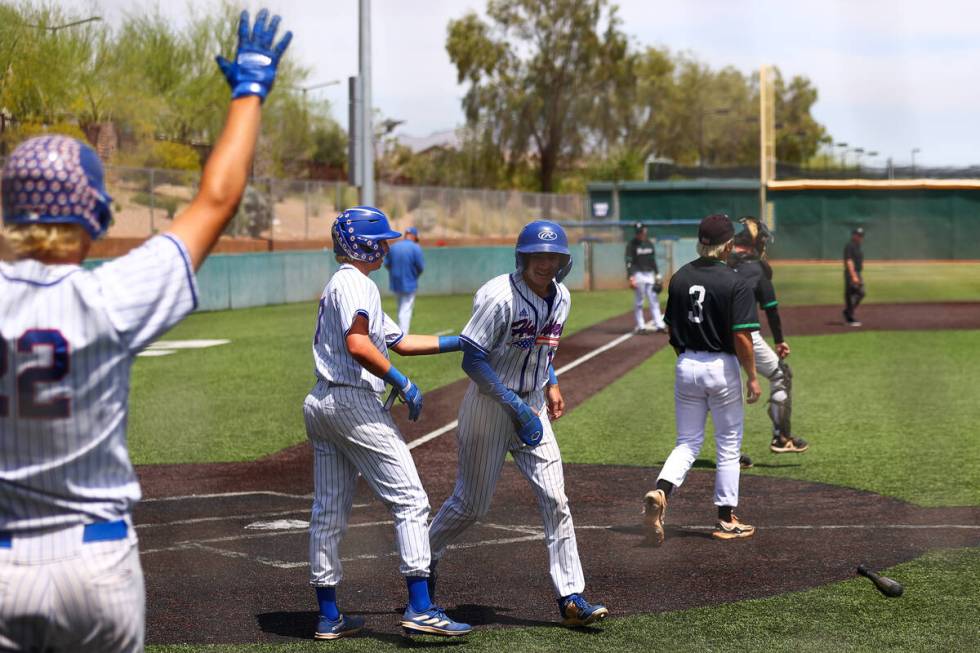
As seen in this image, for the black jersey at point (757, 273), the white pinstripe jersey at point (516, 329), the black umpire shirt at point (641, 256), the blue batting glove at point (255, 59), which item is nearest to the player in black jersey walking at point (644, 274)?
the black umpire shirt at point (641, 256)

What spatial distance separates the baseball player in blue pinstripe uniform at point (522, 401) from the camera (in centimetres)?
570

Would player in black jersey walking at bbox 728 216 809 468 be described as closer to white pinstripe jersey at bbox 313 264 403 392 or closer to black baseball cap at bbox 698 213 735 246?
black baseball cap at bbox 698 213 735 246

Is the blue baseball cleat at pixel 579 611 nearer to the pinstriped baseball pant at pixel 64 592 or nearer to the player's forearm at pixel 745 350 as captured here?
the player's forearm at pixel 745 350

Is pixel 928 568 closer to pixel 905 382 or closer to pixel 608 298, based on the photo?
pixel 905 382

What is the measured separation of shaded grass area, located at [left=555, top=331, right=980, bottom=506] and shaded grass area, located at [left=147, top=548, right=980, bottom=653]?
8.77 feet

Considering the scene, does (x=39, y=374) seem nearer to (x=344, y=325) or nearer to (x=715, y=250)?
(x=344, y=325)

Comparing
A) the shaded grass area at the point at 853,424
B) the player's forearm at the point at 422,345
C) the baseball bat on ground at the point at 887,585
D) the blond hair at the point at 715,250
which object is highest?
the blond hair at the point at 715,250

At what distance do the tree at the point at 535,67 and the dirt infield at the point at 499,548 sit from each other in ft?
60.8

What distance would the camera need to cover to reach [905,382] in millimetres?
15336

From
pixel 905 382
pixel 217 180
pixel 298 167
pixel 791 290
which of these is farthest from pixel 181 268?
pixel 298 167

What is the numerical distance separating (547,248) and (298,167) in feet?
180

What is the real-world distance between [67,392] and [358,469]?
3.17 meters

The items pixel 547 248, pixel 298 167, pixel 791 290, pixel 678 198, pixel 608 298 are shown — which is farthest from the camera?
pixel 298 167

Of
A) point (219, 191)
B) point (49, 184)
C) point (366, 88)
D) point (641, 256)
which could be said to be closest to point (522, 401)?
point (219, 191)
